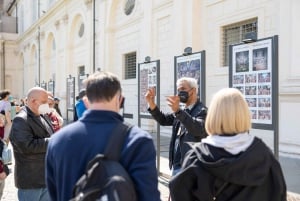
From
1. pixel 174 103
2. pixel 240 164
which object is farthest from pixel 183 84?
pixel 240 164

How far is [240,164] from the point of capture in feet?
7.05

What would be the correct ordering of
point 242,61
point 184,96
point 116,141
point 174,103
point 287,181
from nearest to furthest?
point 116,141 → point 174,103 → point 184,96 → point 242,61 → point 287,181

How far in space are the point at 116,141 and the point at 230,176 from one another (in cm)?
66

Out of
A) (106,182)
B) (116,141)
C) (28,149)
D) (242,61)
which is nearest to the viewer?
(106,182)

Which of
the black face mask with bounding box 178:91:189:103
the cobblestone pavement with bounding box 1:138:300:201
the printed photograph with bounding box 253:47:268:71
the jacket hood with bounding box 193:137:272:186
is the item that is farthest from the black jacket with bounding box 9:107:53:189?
the printed photograph with bounding box 253:47:268:71

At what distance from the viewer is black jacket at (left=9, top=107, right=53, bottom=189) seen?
145 inches

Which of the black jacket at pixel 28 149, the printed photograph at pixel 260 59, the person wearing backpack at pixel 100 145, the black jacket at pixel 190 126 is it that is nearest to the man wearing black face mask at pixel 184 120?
the black jacket at pixel 190 126

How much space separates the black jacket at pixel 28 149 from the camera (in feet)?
12.1

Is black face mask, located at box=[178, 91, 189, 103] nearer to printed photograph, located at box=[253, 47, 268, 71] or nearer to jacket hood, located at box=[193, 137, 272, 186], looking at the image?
printed photograph, located at box=[253, 47, 268, 71]

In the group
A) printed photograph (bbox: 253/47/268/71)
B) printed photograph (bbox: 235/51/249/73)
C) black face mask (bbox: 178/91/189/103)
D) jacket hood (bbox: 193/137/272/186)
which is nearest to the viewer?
jacket hood (bbox: 193/137/272/186)

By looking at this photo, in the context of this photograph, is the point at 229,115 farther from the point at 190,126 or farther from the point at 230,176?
the point at 190,126

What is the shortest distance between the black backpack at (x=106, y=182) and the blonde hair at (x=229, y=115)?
642 millimetres

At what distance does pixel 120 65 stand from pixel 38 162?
1463 centimetres

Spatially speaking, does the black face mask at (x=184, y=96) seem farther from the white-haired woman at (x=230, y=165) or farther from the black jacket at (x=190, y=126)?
the white-haired woman at (x=230, y=165)
